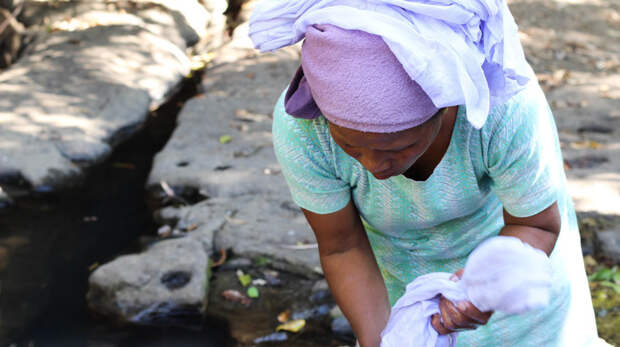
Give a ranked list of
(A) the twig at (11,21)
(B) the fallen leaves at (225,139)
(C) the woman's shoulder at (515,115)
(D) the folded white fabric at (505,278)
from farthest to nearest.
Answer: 1. (A) the twig at (11,21)
2. (B) the fallen leaves at (225,139)
3. (C) the woman's shoulder at (515,115)
4. (D) the folded white fabric at (505,278)

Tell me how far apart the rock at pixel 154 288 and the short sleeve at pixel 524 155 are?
1827 mm

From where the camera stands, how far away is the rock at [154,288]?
10.6ft

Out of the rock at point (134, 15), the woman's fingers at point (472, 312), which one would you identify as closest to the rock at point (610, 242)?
the woman's fingers at point (472, 312)

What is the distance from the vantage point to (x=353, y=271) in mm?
2115

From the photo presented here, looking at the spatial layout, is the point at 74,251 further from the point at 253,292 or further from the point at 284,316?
the point at 284,316

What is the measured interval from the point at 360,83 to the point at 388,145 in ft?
0.63

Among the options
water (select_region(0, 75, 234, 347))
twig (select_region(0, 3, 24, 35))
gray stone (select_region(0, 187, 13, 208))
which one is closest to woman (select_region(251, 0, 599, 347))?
water (select_region(0, 75, 234, 347))

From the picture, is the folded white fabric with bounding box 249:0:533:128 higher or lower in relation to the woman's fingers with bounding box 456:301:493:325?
higher

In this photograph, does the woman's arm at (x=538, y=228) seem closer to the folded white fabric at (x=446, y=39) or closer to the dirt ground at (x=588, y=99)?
the folded white fabric at (x=446, y=39)

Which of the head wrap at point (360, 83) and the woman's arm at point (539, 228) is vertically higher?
the head wrap at point (360, 83)

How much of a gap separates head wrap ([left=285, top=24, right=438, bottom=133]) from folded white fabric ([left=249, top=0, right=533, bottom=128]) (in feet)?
0.10

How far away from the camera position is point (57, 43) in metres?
5.99

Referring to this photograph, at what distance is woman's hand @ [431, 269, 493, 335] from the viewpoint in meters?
1.45

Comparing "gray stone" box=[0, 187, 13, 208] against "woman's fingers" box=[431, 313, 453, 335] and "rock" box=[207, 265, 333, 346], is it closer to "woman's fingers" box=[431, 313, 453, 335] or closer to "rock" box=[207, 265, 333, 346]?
"rock" box=[207, 265, 333, 346]
